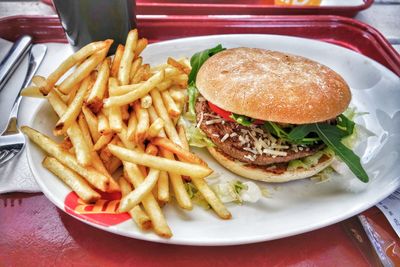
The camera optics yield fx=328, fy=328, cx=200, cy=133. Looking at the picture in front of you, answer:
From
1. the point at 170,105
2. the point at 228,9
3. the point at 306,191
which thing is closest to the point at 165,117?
the point at 170,105

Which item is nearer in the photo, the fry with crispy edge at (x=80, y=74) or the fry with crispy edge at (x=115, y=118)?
the fry with crispy edge at (x=115, y=118)

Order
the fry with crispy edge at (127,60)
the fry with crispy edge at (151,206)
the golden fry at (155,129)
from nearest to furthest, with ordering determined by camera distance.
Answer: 1. the fry with crispy edge at (151,206)
2. the golden fry at (155,129)
3. the fry with crispy edge at (127,60)

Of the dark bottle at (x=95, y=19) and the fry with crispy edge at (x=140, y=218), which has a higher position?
the dark bottle at (x=95, y=19)

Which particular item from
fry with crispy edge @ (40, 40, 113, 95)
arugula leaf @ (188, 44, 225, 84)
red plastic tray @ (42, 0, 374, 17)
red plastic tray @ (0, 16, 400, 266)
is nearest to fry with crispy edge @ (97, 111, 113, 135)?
fry with crispy edge @ (40, 40, 113, 95)

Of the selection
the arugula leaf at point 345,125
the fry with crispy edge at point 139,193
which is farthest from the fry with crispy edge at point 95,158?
the arugula leaf at point 345,125

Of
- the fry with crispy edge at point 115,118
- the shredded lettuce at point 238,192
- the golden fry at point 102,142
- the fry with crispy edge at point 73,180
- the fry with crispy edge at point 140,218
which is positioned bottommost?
the shredded lettuce at point 238,192

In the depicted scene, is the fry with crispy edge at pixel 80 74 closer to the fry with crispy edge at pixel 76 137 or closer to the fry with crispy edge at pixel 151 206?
the fry with crispy edge at pixel 76 137

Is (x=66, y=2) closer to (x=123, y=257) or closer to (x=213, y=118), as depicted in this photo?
(x=213, y=118)

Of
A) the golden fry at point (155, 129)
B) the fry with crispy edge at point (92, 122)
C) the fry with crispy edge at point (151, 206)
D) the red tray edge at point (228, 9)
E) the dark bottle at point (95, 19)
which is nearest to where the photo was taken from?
the fry with crispy edge at point (151, 206)

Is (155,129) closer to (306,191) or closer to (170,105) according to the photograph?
(170,105)
